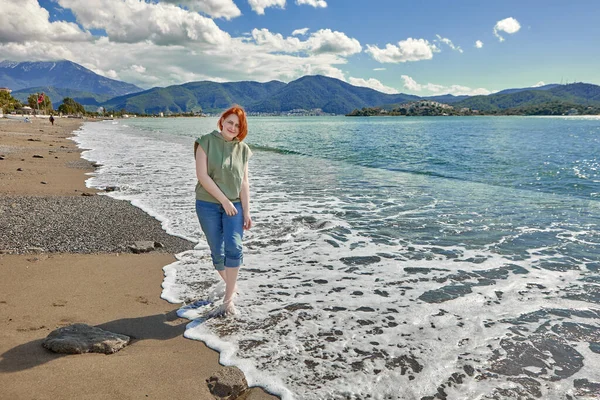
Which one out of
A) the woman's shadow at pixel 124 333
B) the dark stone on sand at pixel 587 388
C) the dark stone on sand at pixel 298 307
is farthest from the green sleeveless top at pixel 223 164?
the dark stone on sand at pixel 587 388

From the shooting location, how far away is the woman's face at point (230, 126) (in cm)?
460

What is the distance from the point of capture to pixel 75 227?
342 inches

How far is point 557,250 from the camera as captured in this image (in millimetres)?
8141

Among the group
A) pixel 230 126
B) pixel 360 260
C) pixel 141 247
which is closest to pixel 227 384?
pixel 230 126

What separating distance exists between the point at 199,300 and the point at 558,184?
18.8 m

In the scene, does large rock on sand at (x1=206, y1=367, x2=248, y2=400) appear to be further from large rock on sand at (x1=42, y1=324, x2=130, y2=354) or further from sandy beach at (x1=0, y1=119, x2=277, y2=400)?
large rock on sand at (x1=42, y1=324, x2=130, y2=354)

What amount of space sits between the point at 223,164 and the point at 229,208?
0.54m

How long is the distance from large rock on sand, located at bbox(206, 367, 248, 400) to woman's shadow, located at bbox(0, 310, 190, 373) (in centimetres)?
104

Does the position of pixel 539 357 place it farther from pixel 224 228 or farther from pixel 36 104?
pixel 36 104

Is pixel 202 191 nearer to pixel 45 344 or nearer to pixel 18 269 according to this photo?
pixel 45 344

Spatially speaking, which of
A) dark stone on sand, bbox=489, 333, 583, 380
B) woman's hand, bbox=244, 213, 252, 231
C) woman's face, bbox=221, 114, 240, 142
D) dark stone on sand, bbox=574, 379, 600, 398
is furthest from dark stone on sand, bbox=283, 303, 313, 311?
dark stone on sand, bbox=574, 379, 600, 398

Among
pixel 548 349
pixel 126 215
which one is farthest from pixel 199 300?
pixel 126 215

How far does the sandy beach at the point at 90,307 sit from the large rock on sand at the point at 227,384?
9 centimetres

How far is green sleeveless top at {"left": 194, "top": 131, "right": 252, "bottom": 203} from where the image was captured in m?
4.64
